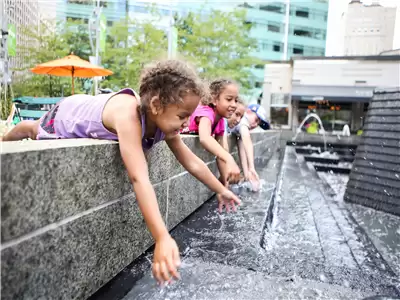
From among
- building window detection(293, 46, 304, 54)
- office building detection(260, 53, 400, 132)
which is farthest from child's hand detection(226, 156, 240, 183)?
building window detection(293, 46, 304, 54)

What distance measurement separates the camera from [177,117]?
1626 mm

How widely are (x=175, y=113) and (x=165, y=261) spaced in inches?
27.2

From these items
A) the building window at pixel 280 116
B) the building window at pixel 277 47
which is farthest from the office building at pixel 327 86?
the building window at pixel 277 47

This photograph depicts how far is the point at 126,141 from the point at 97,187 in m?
0.23

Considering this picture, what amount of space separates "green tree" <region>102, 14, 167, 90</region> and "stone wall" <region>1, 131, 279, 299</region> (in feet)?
57.4

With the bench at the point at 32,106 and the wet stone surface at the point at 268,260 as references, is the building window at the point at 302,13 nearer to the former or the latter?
the bench at the point at 32,106

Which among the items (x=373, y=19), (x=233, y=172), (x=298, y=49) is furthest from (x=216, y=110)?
(x=298, y=49)

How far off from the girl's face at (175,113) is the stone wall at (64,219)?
0.26 metres

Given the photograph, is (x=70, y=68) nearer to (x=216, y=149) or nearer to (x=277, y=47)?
(x=216, y=149)

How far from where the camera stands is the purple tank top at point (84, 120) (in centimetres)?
182

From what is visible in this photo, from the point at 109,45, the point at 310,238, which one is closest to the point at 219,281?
the point at 310,238

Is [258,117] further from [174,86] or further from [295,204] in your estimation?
[174,86]

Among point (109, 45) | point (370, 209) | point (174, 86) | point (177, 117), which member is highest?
point (109, 45)

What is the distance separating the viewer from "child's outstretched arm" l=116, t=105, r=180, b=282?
1226mm
